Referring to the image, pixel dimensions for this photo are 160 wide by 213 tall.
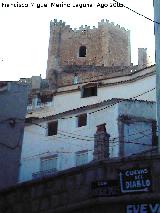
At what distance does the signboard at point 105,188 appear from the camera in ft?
33.3

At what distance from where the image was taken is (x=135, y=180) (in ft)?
32.5

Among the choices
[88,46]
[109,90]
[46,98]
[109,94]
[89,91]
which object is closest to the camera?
[109,94]

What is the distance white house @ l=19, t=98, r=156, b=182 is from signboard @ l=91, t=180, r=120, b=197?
48.5 feet

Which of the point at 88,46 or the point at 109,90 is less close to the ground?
the point at 88,46

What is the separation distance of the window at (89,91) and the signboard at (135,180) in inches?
932

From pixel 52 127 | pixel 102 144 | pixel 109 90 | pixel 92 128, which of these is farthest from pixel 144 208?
pixel 109 90

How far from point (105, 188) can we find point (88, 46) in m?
42.4

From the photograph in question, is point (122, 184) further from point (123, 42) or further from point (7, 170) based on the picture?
point (123, 42)

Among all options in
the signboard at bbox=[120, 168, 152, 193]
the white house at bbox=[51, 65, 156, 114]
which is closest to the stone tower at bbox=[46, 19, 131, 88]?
the white house at bbox=[51, 65, 156, 114]

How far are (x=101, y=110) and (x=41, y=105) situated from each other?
8.76 meters

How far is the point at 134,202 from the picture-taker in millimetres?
9742

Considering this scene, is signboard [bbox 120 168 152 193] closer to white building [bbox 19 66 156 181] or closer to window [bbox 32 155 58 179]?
white building [bbox 19 66 156 181]

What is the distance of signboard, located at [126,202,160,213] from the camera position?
30.7 ft

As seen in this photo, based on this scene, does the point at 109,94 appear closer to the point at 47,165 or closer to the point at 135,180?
the point at 47,165
